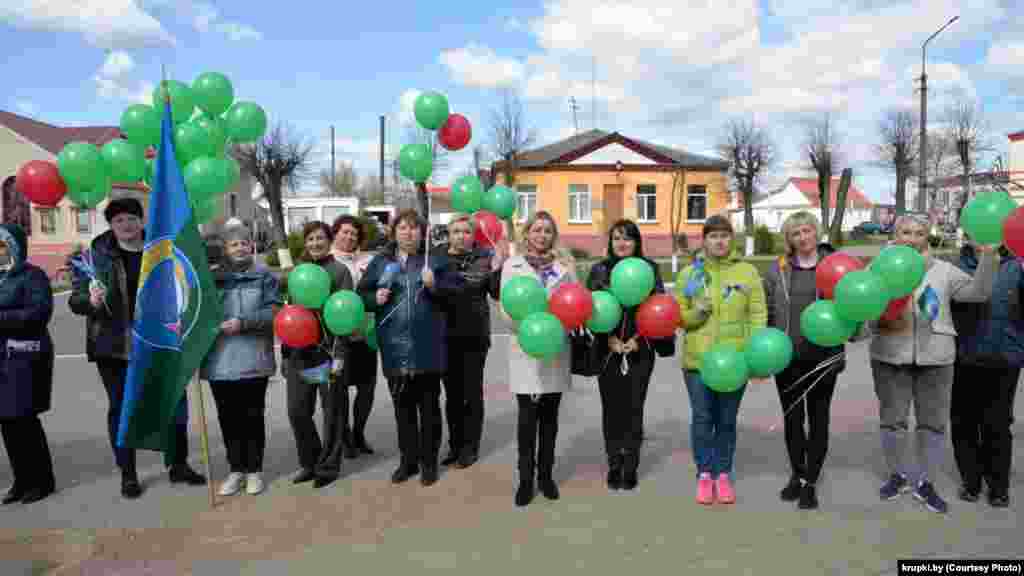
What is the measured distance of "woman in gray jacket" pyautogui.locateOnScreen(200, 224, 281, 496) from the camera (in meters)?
4.52

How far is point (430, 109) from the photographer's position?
17.6ft

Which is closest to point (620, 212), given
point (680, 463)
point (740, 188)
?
point (740, 188)

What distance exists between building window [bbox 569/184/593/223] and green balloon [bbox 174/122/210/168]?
28.2 m

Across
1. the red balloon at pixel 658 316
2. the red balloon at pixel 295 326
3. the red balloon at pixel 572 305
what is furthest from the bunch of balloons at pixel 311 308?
the red balloon at pixel 658 316

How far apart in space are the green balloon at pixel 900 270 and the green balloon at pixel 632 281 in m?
1.17

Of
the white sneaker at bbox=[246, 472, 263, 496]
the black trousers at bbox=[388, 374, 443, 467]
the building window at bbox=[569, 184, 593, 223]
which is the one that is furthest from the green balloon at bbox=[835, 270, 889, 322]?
the building window at bbox=[569, 184, 593, 223]

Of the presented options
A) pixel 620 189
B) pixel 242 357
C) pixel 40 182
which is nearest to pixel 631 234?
pixel 242 357

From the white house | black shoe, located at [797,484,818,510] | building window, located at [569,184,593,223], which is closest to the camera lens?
black shoe, located at [797,484,818,510]

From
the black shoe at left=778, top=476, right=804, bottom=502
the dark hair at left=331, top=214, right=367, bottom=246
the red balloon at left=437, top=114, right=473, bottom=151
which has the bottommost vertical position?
the black shoe at left=778, top=476, right=804, bottom=502

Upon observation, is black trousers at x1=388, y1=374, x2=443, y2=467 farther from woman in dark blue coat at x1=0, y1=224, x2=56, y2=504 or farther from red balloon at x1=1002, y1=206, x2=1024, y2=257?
red balloon at x1=1002, y1=206, x2=1024, y2=257

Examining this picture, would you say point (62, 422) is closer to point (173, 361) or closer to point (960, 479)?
point (173, 361)

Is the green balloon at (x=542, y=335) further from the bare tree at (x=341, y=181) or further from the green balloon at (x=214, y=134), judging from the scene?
the bare tree at (x=341, y=181)

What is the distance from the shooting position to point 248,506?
14.6 ft

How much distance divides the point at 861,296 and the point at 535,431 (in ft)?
6.49
